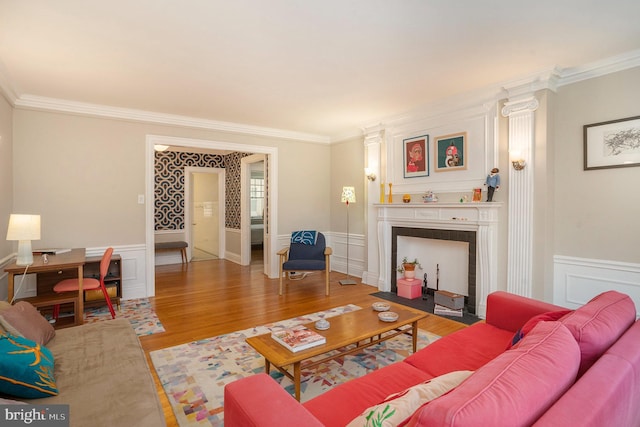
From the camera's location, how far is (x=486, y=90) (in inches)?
148

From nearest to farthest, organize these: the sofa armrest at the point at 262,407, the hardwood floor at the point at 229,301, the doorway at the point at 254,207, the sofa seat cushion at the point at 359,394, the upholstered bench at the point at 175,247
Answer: the sofa armrest at the point at 262,407 < the sofa seat cushion at the point at 359,394 < the hardwood floor at the point at 229,301 < the doorway at the point at 254,207 < the upholstered bench at the point at 175,247

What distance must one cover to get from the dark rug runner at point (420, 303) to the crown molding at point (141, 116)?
310 centimetres

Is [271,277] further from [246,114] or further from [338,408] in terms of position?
[338,408]

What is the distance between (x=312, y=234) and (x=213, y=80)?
9.45 feet

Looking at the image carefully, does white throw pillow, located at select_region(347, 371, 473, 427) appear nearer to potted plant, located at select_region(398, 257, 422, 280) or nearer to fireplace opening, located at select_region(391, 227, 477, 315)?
fireplace opening, located at select_region(391, 227, 477, 315)

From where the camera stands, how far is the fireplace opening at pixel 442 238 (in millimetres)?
4000

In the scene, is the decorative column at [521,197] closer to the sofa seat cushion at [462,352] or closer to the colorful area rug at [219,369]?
the colorful area rug at [219,369]

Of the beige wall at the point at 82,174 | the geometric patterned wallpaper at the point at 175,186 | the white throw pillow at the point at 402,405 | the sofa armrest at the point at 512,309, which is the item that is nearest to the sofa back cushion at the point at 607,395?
the white throw pillow at the point at 402,405

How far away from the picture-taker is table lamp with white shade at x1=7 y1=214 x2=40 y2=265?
3.07 metres

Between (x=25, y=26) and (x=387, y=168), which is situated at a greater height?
(x=25, y=26)

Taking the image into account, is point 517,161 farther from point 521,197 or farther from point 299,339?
point 299,339

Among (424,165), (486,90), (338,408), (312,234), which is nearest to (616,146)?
(486,90)

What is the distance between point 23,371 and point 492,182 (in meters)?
4.10

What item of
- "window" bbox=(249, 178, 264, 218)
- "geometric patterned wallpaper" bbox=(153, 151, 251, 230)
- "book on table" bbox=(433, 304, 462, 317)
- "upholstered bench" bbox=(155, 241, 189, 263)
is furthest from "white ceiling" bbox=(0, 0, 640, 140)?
"window" bbox=(249, 178, 264, 218)
